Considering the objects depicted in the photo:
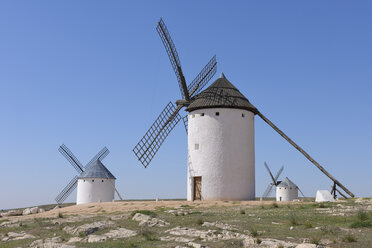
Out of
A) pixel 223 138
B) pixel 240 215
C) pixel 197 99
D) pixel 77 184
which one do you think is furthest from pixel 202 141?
pixel 77 184

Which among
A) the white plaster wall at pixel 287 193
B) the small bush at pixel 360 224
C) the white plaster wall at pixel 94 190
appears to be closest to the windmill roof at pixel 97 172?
the white plaster wall at pixel 94 190

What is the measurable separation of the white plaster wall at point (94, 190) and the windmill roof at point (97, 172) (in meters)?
0.38

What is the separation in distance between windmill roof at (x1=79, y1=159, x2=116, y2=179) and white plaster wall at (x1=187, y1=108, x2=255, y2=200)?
49.5 feet

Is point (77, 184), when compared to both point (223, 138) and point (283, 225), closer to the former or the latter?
point (223, 138)

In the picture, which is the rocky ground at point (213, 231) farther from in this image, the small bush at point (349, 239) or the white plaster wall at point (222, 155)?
the white plaster wall at point (222, 155)

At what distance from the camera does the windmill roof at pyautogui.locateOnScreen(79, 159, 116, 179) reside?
4034 centimetres

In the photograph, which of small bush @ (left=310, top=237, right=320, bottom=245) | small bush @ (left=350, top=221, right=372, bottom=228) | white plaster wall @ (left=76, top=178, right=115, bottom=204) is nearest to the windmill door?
small bush @ (left=350, top=221, right=372, bottom=228)

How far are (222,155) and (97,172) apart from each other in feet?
60.3

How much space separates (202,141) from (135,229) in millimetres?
12904

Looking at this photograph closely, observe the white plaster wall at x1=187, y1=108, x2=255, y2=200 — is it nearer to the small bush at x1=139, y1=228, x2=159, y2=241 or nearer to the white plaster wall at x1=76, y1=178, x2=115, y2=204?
the small bush at x1=139, y1=228, x2=159, y2=241

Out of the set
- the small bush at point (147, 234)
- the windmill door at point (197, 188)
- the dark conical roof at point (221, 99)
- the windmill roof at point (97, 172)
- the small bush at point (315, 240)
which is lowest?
the small bush at point (147, 234)

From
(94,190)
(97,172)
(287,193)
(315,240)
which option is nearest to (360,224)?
(315,240)

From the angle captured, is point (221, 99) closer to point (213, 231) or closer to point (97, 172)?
point (213, 231)

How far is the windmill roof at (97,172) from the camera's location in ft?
132
